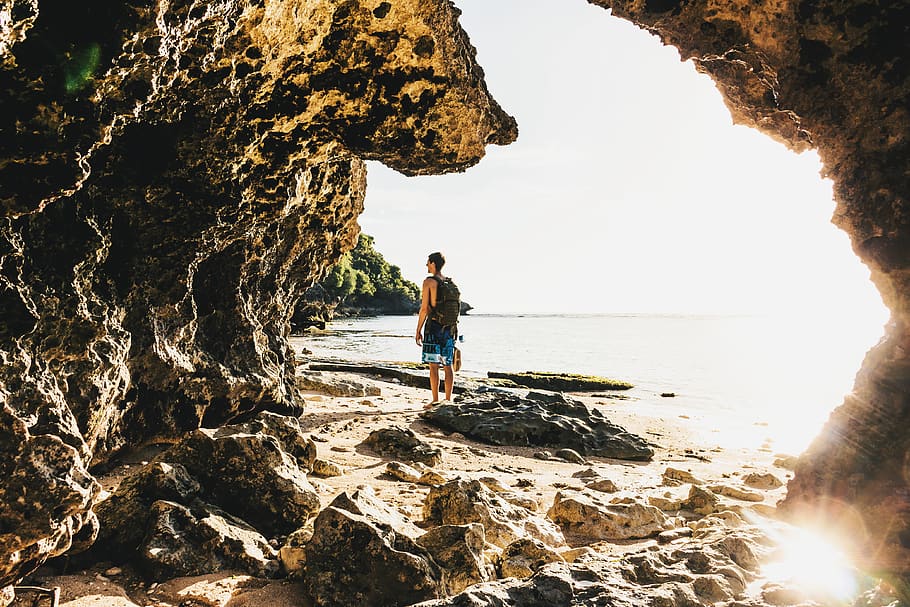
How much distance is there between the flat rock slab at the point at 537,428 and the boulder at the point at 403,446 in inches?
64.9

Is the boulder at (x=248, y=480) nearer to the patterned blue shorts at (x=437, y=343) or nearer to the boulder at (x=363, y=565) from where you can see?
the boulder at (x=363, y=565)

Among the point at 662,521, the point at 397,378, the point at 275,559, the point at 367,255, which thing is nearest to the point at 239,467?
the point at 275,559

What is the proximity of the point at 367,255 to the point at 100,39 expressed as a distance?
103 m

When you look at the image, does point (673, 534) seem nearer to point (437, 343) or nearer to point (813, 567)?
point (813, 567)

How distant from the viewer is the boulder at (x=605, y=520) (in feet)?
12.4

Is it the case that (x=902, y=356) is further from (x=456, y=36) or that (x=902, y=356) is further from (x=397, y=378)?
(x=397, y=378)

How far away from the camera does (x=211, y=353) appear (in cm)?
578

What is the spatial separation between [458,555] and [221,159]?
3.56m

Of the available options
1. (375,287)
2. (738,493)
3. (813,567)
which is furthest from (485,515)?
(375,287)

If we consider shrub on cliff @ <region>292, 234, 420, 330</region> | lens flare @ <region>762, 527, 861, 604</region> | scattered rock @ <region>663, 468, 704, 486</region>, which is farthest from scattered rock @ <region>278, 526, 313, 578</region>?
shrub on cliff @ <region>292, 234, 420, 330</region>

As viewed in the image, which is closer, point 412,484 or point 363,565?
point 363,565

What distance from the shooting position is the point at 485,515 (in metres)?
3.59

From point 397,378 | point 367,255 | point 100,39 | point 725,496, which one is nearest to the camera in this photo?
point 100,39

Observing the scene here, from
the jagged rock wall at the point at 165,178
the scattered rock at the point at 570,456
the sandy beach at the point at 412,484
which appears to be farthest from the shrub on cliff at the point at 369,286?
the jagged rock wall at the point at 165,178
